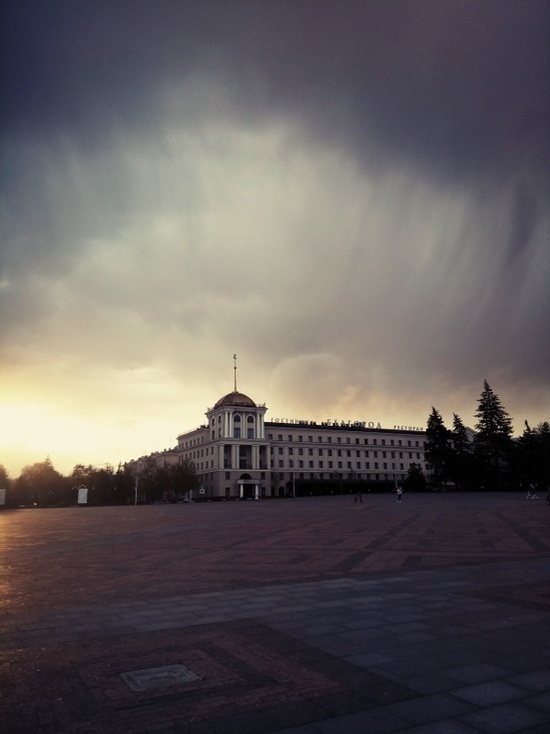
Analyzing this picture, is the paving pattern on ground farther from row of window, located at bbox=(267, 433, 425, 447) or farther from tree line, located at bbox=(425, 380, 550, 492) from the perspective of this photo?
row of window, located at bbox=(267, 433, 425, 447)

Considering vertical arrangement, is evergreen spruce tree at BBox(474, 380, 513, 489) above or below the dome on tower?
below

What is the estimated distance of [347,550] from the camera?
1636 cm

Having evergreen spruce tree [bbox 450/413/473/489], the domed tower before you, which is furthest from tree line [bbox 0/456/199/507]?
evergreen spruce tree [bbox 450/413/473/489]

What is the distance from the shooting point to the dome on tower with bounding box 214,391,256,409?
11281 centimetres

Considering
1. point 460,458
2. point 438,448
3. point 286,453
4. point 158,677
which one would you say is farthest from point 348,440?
point 158,677

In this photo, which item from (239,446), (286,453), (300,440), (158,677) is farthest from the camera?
(300,440)

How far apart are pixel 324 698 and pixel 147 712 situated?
5.54 feet

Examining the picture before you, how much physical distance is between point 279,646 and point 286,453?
372 feet

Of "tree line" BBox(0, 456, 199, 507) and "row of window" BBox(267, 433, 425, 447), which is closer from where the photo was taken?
"tree line" BBox(0, 456, 199, 507)

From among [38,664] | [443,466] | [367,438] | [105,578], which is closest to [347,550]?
[105,578]

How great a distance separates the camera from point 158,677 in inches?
217

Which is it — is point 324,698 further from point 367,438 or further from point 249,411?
point 367,438

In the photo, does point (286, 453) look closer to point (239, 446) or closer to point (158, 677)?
point (239, 446)

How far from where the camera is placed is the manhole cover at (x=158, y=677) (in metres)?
5.29
